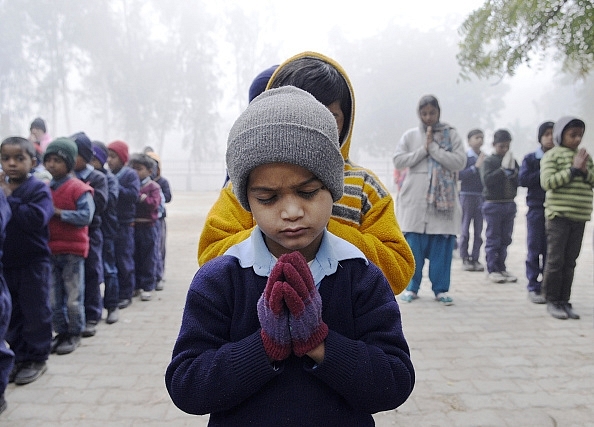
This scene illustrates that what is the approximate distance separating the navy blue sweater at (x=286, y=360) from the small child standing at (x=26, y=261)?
262 cm

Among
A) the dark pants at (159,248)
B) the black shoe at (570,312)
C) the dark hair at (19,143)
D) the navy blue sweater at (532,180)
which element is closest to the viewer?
the dark hair at (19,143)

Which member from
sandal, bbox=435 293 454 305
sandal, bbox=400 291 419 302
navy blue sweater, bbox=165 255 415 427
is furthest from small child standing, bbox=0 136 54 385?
sandal, bbox=435 293 454 305

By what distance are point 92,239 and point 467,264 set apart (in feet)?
17.7

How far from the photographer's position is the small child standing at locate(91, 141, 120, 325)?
15.7 ft

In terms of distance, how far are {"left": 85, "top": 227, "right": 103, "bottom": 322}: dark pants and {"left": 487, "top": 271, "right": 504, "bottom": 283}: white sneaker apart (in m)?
4.82

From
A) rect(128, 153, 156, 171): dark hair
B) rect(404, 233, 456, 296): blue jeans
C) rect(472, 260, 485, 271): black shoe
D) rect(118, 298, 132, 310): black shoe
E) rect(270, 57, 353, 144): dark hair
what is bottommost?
rect(118, 298, 132, 310): black shoe

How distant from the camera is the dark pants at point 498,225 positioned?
6.18m

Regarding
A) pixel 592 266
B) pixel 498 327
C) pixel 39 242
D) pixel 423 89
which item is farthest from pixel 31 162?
pixel 423 89

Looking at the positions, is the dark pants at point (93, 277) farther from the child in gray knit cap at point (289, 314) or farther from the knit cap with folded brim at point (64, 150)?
the child in gray knit cap at point (289, 314)

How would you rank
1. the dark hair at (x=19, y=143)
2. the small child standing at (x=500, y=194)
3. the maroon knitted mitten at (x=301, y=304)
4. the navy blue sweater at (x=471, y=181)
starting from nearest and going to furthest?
the maroon knitted mitten at (x=301, y=304) → the dark hair at (x=19, y=143) → the small child standing at (x=500, y=194) → the navy blue sweater at (x=471, y=181)

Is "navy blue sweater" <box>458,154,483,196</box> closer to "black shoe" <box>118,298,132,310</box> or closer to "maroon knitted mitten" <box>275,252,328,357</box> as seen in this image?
"black shoe" <box>118,298,132,310</box>

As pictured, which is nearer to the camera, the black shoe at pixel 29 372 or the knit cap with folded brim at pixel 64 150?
the black shoe at pixel 29 372

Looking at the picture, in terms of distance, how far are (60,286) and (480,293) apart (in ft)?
15.0

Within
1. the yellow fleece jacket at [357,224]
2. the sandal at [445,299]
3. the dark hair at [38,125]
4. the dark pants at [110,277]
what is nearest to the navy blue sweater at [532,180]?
the sandal at [445,299]
